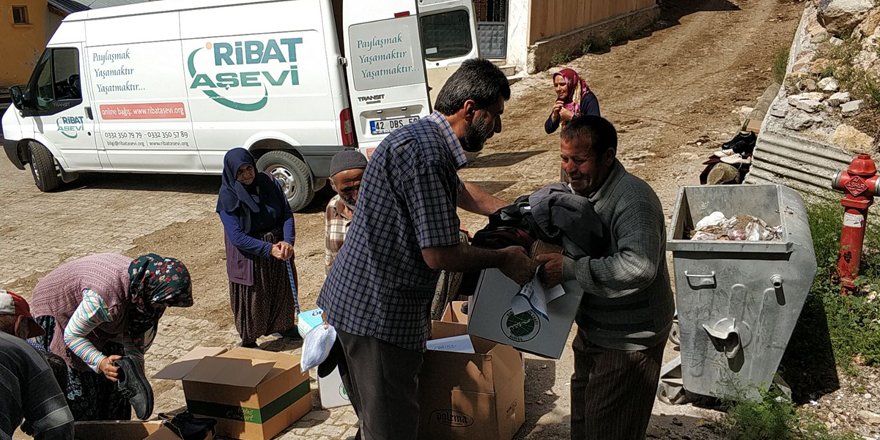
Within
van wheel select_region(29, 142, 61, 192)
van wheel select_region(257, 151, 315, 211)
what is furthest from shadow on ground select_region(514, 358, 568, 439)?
van wheel select_region(29, 142, 61, 192)

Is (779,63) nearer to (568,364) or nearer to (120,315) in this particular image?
(568,364)

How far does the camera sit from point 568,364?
17.1 feet

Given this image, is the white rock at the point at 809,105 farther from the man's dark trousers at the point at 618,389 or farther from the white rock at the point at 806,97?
the man's dark trousers at the point at 618,389

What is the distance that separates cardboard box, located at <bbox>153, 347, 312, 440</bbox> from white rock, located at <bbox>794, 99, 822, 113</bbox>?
574 centimetres

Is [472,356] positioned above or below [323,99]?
below

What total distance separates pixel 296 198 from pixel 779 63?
829 cm

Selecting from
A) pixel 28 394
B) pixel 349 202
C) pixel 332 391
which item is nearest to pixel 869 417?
pixel 332 391

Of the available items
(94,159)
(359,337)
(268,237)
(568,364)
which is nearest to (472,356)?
(359,337)

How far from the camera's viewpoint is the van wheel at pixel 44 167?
36.3ft

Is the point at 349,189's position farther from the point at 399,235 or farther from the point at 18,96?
the point at 18,96

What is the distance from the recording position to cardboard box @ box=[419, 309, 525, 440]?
12.7 ft

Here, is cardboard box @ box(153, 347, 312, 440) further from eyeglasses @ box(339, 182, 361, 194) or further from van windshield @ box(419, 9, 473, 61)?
van windshield @ box(419, 9, 473, 61)

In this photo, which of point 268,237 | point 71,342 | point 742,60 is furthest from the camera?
point 742,60

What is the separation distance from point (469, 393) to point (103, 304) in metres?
1.88
